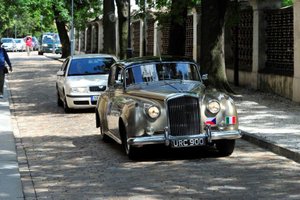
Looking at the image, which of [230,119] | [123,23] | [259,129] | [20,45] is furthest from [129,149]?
[20,45]

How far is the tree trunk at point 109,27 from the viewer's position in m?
28.4

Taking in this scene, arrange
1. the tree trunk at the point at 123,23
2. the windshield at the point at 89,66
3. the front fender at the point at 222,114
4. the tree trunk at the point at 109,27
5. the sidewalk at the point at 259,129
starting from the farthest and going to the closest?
the tree trunk at the point at 109,27, the tree trunk at the point at 123,23, the windshield at the point at 89,66, the front fender at the point at 222,114, the sidewalk at the point at 259,129

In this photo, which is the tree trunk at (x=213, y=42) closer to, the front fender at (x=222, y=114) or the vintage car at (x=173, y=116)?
the vintage car at (x=173, y=116)

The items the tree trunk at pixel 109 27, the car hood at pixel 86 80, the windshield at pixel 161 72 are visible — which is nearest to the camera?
the windshield at pixel 161 72

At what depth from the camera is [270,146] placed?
10461 millimetres

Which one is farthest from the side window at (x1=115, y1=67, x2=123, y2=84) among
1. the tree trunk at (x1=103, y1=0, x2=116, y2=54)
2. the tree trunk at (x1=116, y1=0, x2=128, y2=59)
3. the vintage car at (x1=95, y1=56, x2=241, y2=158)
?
the tree trunk at (x1=103, y1=0, x2=116, y2=54)

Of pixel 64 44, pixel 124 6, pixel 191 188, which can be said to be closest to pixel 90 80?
pixel 191 188

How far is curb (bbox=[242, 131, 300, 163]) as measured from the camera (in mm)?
9586

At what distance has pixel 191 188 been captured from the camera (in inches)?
303

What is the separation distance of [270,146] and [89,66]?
797 cm

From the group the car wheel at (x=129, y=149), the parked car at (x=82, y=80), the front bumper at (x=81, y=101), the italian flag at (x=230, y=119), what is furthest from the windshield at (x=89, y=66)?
the italian flag at (x=230, y=119)

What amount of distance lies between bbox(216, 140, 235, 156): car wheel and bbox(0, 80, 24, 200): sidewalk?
3.13 m

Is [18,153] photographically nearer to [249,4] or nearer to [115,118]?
[115,118]

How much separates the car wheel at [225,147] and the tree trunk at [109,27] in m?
18.9
